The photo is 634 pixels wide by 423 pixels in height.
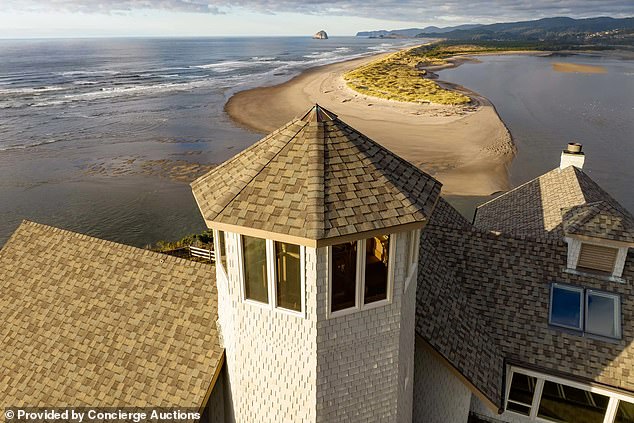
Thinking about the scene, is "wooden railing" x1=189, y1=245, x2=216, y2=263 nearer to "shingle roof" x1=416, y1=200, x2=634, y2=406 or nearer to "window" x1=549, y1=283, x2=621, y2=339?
"shingle roof" x1=416, y1=200, x2=634, y2=406

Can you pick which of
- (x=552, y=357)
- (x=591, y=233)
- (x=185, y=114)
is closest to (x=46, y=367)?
(x=552, y=357)

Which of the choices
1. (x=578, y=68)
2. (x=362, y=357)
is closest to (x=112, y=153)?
(x=362, y=357)

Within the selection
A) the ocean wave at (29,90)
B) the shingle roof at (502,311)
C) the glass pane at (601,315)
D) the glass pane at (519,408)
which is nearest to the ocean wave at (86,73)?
the ocean wave at (29,90)

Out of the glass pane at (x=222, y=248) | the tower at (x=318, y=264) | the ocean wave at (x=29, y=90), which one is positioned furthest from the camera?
the ocean wave at (x=29, y=90)

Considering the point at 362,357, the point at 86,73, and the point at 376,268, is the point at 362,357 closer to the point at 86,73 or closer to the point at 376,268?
the point at 376,268

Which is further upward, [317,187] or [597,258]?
[317,187]

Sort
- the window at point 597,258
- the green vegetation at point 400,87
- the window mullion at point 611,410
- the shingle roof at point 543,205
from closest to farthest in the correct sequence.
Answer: the window mullion at point 611,410 < the window at point 597,258 < the shingle roof at point 543,205 < the green vegetation at point 400,87

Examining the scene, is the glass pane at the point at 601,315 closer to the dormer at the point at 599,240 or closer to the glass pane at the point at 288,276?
the dormer at the point at 599,240
